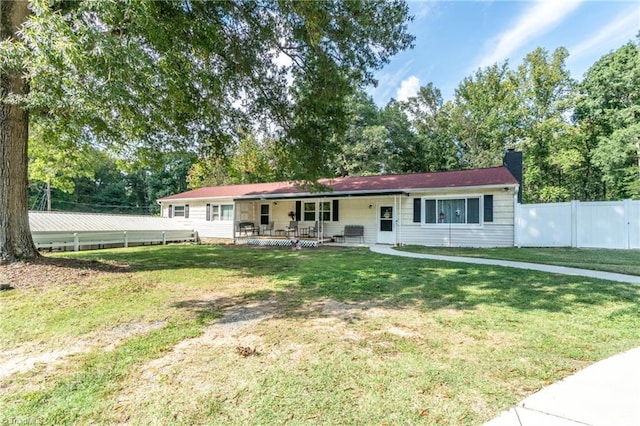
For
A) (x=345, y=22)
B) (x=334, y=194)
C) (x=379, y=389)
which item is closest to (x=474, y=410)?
(x=379, y=389)

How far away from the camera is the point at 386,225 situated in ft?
50.5

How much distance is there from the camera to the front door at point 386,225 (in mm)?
15062

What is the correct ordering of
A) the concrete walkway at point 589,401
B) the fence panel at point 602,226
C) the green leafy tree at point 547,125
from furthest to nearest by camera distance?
the green leafy tree at point 547,125, the fence panel at point 602,226, the concrete walkway at point 589,401

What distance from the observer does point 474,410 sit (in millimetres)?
2371

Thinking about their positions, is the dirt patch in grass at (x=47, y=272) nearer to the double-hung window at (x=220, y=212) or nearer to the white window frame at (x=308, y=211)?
the white window frame at (x=308, y=211)

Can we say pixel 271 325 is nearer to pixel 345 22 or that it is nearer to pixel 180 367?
pixel 180 367

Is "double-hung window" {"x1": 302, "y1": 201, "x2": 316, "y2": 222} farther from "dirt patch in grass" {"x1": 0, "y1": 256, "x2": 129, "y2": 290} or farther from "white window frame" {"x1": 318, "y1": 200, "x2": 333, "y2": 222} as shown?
"dirt patch in grass" {"x1": 0, "y1": 256, "x2": 129, "y2": 290}

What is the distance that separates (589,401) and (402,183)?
44.3ft

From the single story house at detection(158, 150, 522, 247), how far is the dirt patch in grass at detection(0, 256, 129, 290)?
754cm

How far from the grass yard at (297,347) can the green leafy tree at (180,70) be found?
140 inches

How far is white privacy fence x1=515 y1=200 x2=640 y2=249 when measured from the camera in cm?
1131

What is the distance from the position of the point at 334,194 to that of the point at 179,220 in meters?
11.7

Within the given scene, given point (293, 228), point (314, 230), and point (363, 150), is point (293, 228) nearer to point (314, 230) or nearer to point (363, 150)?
point (314, 230)

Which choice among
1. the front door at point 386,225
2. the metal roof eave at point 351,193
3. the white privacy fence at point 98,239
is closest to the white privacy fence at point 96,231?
the white privacy fence at point 98,239
